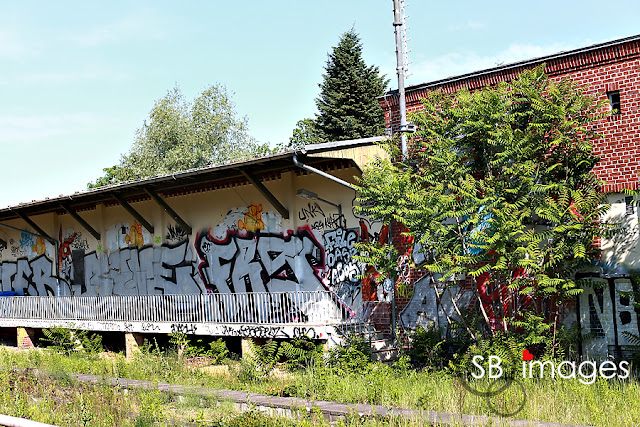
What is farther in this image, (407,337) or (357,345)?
(407,337)

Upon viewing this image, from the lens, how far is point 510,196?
12.8m

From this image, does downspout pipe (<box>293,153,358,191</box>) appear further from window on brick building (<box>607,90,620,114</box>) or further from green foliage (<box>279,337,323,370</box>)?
window on brick building (<box>607,90,620,114</box>)

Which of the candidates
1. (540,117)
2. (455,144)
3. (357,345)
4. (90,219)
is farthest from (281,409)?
(90,219)

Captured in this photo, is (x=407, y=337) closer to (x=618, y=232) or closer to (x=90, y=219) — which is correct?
(x=618, y=232)

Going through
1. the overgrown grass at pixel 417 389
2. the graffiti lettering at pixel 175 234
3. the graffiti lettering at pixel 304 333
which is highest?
the graffiti lettering at pixel 175 234

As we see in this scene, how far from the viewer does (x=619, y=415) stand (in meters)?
8.59

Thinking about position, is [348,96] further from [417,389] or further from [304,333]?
[417,389]

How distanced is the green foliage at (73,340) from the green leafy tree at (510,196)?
9809 mm

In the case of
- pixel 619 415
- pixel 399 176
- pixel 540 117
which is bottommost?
pixel 619 415

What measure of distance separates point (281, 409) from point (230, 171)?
29.2 ft

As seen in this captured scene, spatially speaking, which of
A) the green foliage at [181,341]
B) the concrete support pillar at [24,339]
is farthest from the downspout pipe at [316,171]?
the concrete support pillar at [24,339]

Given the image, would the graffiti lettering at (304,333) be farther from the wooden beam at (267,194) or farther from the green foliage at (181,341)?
the wooden beam at (267,194)

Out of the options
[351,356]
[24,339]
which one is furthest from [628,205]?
[24,339]

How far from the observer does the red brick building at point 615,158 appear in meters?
12.7
